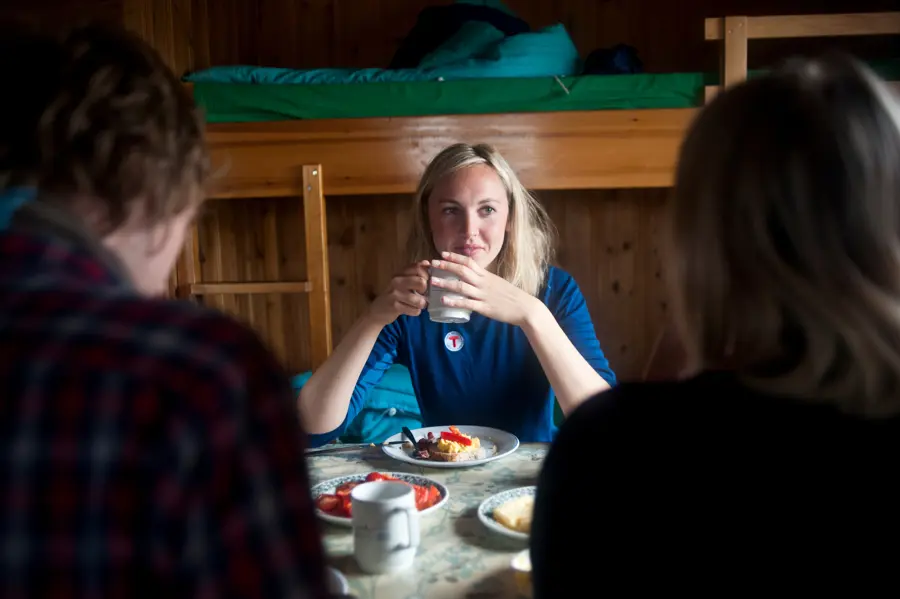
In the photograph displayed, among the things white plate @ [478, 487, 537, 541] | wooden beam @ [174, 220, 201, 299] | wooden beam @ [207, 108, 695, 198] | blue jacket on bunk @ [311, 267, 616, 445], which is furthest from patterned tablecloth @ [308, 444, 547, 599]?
wooden beam @ [174, 220, 201, 299]

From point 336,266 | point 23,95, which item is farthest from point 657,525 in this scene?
point 336,266

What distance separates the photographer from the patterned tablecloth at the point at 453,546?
28.7 inches

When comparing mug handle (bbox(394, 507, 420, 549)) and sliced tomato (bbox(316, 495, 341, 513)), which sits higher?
mug handle (bbox(394, 507, 420, 549))

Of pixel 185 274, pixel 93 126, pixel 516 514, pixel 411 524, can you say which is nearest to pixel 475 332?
pixel 516 514

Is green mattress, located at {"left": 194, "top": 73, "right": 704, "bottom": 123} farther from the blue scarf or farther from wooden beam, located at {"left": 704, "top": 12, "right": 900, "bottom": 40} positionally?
the blue scarf

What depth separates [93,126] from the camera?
0.47m

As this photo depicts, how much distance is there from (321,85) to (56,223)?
2071 millimetres

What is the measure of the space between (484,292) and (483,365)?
0.96 feet

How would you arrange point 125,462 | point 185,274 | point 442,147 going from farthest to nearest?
point 185,274 < point 442,147 < point 125,462

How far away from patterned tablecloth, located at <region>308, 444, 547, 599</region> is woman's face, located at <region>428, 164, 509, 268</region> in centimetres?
51

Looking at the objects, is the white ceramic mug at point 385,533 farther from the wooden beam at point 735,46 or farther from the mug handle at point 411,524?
the wooden beam at point 735,46

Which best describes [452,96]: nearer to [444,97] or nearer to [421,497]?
[444,97]

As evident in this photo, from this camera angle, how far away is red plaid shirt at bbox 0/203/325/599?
13.6 inches

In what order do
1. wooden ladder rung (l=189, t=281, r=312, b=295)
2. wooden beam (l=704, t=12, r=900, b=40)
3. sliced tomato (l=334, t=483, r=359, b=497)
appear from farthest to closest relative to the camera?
1. wooden ladder rung (l=189, t=281, r=312, b=295)
2. wooden beam (l=704, t=12, r=900, b=40)
3. sliced tomato (l=334, t=483, r=359, b=497)
